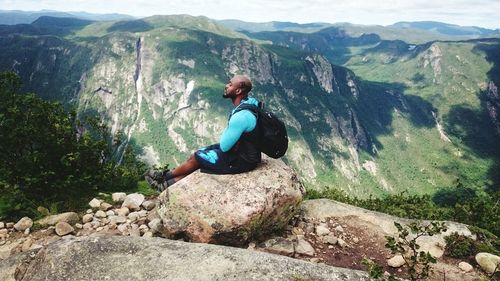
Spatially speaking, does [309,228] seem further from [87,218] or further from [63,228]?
[63,228]

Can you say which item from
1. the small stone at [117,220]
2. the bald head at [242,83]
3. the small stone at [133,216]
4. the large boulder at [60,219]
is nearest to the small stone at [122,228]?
the small stone at [117,220]

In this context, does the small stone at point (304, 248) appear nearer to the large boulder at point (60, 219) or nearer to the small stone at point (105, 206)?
the small stone at point (105, 206)

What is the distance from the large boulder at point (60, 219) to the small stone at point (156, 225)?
5.76 feet

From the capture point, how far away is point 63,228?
798 centimetres

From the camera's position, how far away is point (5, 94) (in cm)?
1191

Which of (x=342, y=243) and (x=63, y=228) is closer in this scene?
(x=63, y=228)

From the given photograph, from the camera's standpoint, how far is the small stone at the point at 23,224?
808 cm

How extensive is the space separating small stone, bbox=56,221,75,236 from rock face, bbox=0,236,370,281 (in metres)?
1.97

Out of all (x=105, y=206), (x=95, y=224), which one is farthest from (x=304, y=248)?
(x=105, y=206)

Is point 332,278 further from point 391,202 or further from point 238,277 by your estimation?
point 391,202

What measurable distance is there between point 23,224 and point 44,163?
1980 millimetres

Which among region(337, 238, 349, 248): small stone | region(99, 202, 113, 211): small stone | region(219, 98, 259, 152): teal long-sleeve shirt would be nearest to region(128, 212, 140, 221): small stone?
region(99, 202, 113, 211): small stone

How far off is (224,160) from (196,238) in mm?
1908

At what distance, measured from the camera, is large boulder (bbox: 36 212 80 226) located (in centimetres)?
823
